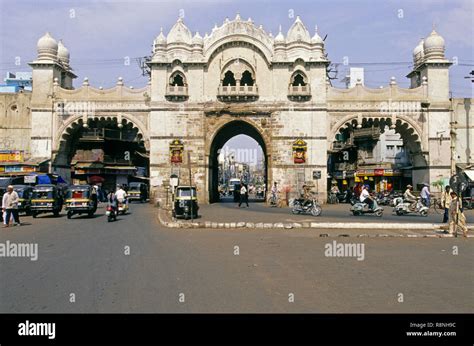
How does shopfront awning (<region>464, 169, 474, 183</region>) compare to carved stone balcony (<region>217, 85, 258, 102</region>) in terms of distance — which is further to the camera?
carved stone balcony (<region>217, 85, 258, 102</region>)

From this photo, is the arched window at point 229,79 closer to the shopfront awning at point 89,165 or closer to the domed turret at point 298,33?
the domed turret at point 298,33

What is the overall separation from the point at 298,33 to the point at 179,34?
28.5 ft

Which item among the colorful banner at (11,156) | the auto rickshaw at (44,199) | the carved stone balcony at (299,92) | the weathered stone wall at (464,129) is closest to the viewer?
the auto rickshaw at (44,199)

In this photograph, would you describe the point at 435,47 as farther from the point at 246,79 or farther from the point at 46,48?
the point at 46,48

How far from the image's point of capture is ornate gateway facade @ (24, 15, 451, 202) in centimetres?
3428

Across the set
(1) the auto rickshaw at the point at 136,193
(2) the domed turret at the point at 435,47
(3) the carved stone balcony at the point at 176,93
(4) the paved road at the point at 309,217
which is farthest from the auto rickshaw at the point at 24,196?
(2) the domed turret at the point at 435,47

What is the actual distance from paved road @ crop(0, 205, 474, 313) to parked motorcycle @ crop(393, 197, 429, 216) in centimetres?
1027

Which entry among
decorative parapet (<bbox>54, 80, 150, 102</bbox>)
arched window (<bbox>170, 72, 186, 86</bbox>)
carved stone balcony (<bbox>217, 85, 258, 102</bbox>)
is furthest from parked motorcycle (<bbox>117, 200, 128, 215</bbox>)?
arched window (<bbox>170, 72, 186, 86</bbox>)

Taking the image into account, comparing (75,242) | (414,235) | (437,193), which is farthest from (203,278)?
(437,193)

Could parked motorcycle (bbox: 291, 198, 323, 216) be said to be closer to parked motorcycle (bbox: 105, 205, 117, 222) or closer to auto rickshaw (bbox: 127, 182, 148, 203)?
parked motorcycle (bbox: 105, 205, 117, 222)

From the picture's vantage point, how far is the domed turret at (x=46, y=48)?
1437 inches

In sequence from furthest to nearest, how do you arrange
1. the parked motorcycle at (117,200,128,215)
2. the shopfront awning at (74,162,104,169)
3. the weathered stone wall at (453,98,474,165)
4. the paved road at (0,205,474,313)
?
1. the shopfront awning at (74,162,104,169)
2. the weathered stone wall at (453,98,474,165)
3. the parked motorcycle at (117,200,128,215)
4. the paved road at (0,205,474,313)

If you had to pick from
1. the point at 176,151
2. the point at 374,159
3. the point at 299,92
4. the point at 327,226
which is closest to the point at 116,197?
the point at 327,226

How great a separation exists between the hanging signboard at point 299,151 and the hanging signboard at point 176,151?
8.22 metres
